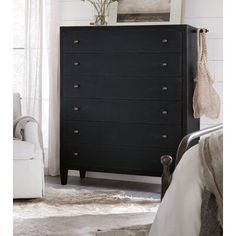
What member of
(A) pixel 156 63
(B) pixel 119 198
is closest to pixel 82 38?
(A) pixel 156 63

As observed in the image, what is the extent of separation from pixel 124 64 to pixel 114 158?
32.1 inches

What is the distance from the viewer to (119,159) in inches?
176

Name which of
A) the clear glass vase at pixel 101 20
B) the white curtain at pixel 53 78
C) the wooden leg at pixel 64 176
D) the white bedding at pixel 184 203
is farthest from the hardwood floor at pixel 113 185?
the white bedding at pixel 184 203

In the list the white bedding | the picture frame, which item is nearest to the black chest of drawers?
the picture frame

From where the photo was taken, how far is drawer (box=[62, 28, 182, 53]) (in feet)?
13.8

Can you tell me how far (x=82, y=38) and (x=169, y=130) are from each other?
1.11 metres

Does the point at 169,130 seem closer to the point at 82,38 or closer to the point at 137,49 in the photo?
the point at 137,49

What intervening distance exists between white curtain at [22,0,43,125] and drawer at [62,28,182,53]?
63 cm

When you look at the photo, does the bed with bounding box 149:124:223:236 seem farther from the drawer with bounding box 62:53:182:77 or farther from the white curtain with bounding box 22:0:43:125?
the white curtain with bounding box 22:0:43:125

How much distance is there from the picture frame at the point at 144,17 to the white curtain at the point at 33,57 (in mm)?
791

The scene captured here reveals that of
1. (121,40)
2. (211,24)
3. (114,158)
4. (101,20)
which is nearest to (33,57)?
(101,20)

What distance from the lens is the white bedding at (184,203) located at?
199 cm

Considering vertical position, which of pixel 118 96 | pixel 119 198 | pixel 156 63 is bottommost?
pixel 119 198

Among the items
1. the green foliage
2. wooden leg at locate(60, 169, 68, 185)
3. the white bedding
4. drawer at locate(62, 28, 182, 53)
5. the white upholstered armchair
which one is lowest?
wooden leg at locate(60, 169, 68, 185)
